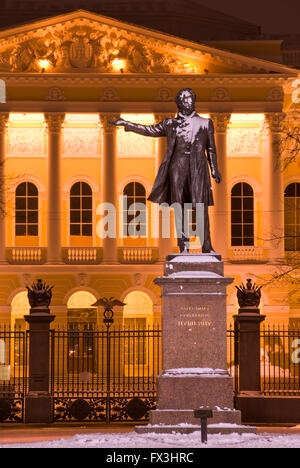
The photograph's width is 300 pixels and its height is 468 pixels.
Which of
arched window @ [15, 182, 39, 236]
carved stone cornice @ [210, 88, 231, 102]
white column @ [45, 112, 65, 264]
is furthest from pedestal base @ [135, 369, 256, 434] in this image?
arched window @ [15, 182, 39, 236]

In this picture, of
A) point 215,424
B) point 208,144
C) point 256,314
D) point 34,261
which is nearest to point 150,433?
point 215,424

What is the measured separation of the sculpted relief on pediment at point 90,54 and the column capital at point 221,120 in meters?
2.36

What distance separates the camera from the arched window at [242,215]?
55.7m

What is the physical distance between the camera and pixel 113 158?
54812 mm

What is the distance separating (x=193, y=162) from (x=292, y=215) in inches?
1531

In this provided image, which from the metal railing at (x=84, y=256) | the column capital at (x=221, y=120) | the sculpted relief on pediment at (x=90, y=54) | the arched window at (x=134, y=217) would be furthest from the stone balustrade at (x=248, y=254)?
the sculpted relief on pediment at (x=90, y=54)

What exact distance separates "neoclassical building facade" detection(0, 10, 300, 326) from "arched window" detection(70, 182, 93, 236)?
5 cm

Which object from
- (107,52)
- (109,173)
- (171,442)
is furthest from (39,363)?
(107,52)

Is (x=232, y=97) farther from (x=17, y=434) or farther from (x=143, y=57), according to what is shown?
(x=17, y=434)

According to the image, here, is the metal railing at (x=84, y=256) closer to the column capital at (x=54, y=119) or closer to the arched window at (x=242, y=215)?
the column capital at (x=54, y=119)

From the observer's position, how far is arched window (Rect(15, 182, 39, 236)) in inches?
2175

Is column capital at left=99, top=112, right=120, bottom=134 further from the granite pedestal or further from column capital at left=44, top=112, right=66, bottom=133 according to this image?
the granite pedestal

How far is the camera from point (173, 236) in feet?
179

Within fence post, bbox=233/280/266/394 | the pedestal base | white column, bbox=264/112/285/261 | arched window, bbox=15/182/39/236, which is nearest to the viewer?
the pedestal base
